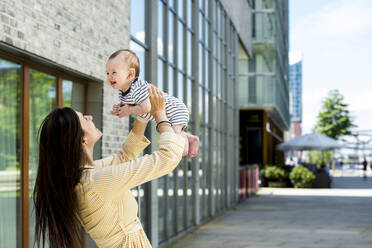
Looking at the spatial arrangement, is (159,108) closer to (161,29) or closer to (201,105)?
(161,29)

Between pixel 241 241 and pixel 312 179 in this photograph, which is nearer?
pixel 241 241

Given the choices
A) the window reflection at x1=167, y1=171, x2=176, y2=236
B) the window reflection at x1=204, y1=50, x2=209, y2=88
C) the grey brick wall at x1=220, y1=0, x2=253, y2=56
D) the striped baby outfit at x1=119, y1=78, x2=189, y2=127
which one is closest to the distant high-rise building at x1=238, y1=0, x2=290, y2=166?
the grey brick wall at x1=220, y1=0, x2=253, y2=56

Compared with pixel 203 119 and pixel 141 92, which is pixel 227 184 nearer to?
pixel 203 119

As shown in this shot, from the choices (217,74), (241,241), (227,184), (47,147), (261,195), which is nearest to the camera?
(47,147)

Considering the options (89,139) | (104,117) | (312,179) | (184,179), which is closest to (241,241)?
(184,179)

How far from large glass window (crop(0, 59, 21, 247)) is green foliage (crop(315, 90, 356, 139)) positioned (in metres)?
68.2

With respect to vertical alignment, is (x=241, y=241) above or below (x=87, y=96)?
below

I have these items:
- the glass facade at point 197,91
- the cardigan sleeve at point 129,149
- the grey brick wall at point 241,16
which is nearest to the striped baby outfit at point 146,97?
the cardigan sleeve at point 129,149

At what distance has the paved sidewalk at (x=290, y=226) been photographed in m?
12.9

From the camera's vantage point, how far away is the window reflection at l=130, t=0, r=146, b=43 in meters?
9.45

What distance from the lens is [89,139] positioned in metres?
2.87

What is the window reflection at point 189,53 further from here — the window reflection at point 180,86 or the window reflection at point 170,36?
the window reflection at point 170,36

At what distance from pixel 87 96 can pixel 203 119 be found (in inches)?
331

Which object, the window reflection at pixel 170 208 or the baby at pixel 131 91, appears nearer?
the baby at pixel 131 91
